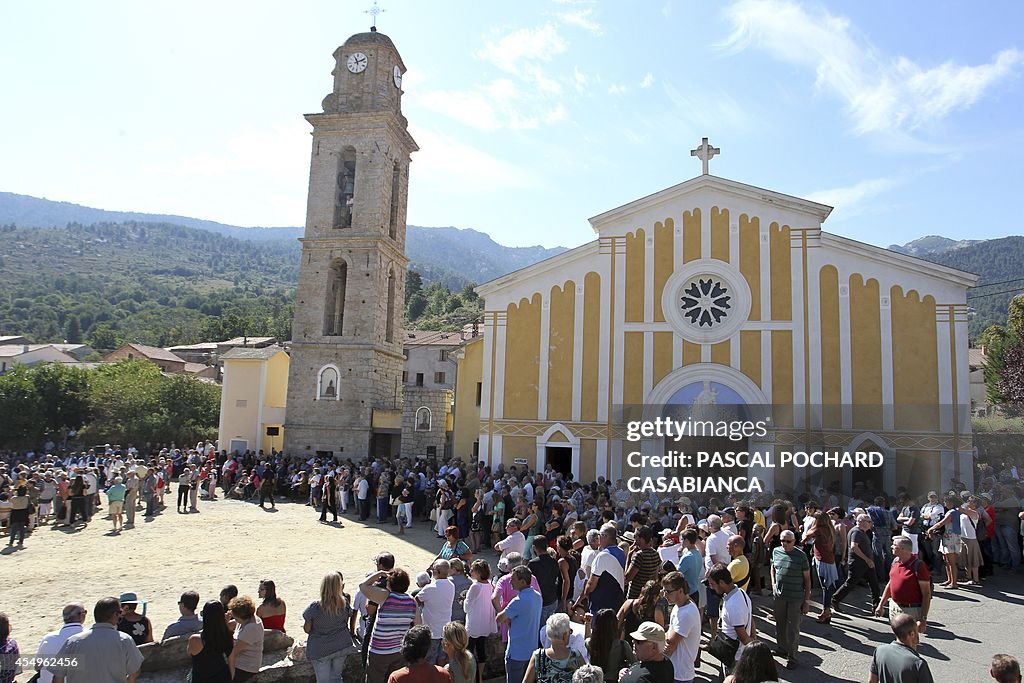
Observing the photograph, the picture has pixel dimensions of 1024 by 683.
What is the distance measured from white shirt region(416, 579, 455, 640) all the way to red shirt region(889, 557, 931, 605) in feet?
16.1

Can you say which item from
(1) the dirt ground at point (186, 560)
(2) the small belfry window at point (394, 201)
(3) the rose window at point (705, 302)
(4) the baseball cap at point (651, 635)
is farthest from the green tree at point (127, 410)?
(4) the baseball cap at point (651, 635)

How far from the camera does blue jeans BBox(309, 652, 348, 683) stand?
5891mm

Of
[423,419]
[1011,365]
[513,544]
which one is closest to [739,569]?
[513,544]

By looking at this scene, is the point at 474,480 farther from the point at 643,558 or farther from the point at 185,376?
the point at 185,376

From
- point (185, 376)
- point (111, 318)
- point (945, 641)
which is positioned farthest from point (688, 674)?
point (111, 318)

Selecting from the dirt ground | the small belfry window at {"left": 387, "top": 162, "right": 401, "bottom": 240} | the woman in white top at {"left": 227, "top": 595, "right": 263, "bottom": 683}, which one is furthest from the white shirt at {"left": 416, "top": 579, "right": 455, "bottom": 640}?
the small belfry window at {"left": 387, "top": 162, "right": 401, "bottom": 240}

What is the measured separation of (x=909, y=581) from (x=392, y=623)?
5550mm

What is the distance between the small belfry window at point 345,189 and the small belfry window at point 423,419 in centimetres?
849

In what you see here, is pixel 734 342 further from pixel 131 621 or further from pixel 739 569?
pixel 131 621

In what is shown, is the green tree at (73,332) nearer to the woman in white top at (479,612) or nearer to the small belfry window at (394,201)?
the small belfry window at (394,201)

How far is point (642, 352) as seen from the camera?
20000 mm

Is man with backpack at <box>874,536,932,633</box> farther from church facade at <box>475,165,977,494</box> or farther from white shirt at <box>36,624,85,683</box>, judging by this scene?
church facade at <box>475,165,977,494</box>

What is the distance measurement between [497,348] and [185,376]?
30290 mm

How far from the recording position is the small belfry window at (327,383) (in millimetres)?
29312
